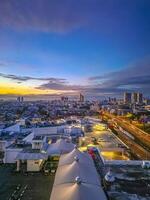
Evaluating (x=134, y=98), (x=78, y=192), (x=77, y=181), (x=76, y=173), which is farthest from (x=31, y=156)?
(x=134, y=98)

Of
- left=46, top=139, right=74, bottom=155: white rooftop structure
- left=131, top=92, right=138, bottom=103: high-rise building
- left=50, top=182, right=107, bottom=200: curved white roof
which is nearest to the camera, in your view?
left=50, top=182, right=107, bottom=200: curved white roof

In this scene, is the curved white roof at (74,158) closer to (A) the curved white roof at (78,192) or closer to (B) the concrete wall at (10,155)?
(A) the curved white roof at (78,192)

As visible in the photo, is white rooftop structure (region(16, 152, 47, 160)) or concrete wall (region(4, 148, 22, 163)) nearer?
white rooftop structure (region(16, 152, 47, 160))

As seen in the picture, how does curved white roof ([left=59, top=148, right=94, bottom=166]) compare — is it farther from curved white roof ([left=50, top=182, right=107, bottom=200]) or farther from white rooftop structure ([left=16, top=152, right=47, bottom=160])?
white rooftop structure ([left=16, top=152, right=47, bottom=160])

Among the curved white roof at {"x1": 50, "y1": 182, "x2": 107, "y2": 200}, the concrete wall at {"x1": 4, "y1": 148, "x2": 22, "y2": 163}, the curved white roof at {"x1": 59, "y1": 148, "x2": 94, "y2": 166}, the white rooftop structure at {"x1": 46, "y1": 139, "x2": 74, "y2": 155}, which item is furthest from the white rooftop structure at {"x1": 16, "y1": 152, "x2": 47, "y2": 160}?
the curved white roof at {"x1": 50, "y1": 182, "x2": 107, "y2": 200}

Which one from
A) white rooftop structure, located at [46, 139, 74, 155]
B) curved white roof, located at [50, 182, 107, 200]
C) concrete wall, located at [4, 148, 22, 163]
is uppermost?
curved white roof, located at [50, 182, 107, 200]

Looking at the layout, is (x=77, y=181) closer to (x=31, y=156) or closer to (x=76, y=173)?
(x=76, y=173)

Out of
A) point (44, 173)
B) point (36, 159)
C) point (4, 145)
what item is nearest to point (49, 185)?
point (44, 173)

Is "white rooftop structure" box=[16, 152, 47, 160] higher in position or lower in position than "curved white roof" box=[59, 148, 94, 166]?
lower
